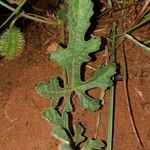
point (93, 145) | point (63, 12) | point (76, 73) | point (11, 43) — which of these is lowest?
point (93, 145)

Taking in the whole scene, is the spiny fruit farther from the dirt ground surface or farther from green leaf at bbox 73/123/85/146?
green leaf at bbox 73/123/85/146

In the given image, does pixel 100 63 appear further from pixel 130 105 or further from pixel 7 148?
pixel 7 148

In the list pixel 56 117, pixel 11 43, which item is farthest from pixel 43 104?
pixel 11 43

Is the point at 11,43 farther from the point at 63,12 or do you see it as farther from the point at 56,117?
the point at 56,117

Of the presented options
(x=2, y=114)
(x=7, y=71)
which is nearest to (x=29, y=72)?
(x=7, y=71)

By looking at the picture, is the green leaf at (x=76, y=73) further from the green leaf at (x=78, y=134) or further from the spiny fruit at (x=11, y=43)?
the spiny fruit at (x=11, y=43)
